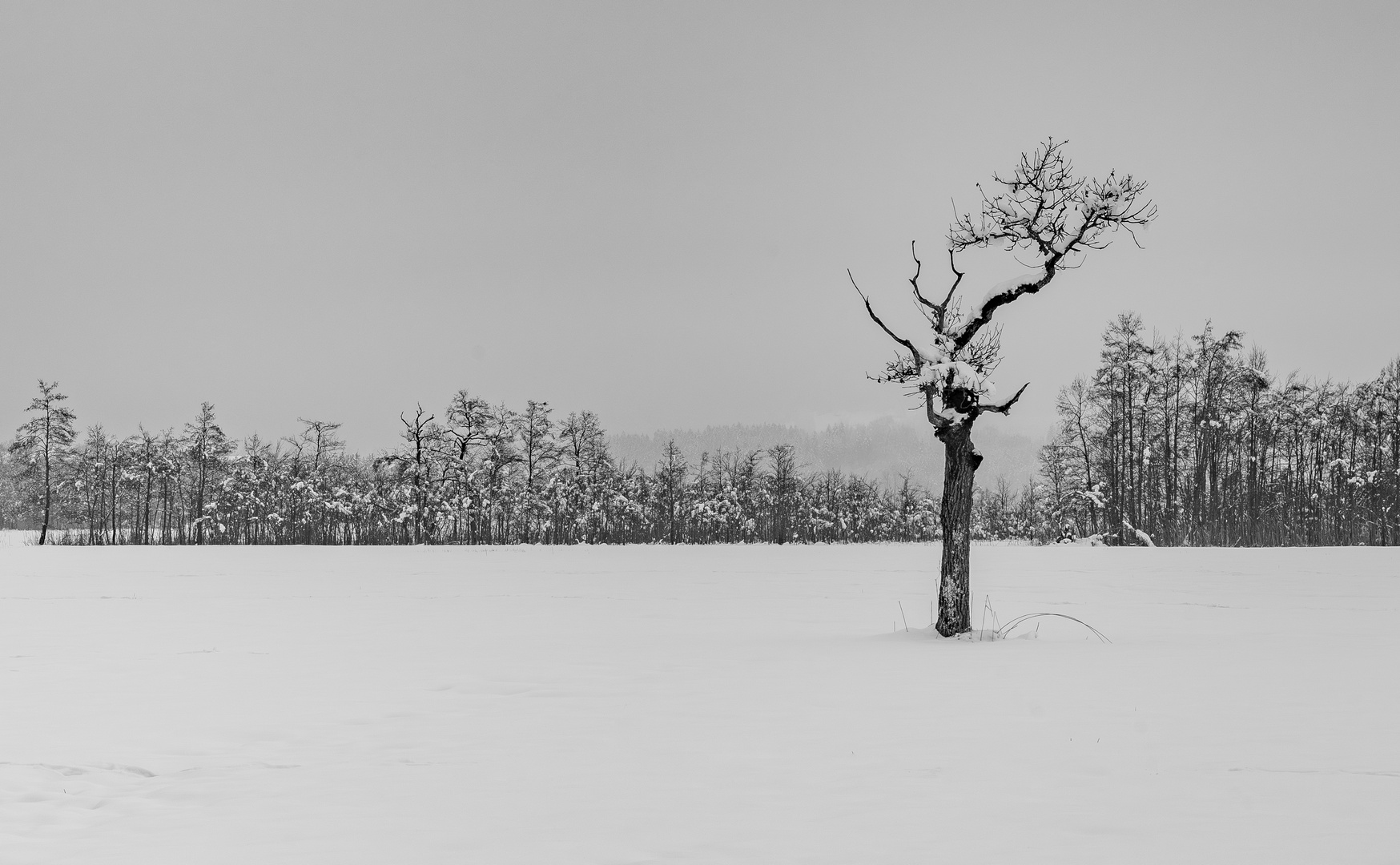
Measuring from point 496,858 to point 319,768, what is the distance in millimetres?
2246

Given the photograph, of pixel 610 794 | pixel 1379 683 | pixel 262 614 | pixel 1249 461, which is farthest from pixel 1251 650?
pixel 1249 461

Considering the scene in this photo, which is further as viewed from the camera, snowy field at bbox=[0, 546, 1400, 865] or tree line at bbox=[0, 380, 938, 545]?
tree line at bbox=[0, 380, 938, 545]

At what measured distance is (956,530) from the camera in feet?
42.2

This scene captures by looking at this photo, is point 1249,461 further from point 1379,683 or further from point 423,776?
point 423,776

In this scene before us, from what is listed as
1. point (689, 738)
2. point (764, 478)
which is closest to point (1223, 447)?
point (764, 478)

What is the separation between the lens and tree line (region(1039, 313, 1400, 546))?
4438 cm

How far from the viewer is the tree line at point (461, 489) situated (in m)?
50.6

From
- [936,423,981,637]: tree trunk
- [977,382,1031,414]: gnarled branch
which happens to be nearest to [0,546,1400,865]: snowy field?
[936,423,981,637]: tree trunk

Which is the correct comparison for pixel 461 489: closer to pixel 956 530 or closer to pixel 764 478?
pixel 764 478

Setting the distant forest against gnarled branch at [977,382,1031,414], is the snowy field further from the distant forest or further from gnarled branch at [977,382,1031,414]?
the distant forest

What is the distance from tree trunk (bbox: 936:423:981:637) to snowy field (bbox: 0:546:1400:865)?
49cm

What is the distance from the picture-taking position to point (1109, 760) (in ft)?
19.4

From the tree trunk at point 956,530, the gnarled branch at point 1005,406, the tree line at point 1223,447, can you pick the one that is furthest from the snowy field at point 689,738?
the tree line at point 1223,447

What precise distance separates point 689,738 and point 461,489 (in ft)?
152
